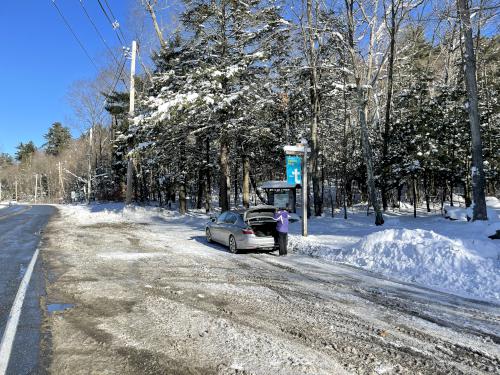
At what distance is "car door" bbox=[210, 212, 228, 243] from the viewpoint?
1446cm

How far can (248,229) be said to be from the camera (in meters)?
12.8

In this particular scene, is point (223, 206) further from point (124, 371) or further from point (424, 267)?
point (124, 371)

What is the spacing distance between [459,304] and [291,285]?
306 cm

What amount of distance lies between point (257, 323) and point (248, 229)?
7.04 meters

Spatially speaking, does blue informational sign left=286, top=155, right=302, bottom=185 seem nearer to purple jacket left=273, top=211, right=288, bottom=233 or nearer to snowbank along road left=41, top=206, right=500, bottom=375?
purple jacket left=273, top=211, right=288, bottom=233

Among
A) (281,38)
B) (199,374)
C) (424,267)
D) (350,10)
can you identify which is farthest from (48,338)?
(281,38)

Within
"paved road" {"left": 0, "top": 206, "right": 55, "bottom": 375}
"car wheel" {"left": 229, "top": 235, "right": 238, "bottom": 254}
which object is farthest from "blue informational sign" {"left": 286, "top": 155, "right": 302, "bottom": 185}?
"paved road" {"left": 0, "top": 206, "right": 55, "bottom": 375}

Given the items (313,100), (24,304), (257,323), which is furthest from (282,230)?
(313,100)

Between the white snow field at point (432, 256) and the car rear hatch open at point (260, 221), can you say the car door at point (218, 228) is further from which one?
the white snow field at point (432, 256)

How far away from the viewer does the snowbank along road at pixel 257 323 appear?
4.46 metres

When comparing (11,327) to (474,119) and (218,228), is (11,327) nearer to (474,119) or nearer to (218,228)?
(218,228)

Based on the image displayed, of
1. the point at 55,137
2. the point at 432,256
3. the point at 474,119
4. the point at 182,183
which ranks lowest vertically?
the point at 432,256

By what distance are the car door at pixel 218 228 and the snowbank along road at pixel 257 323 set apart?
3954 mm

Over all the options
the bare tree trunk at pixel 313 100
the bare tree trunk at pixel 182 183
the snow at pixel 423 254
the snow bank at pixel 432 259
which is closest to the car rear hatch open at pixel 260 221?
the snow at pixel 423 254
